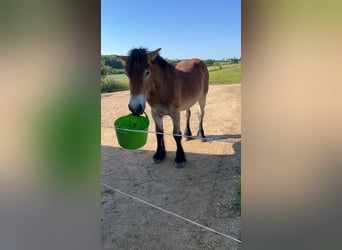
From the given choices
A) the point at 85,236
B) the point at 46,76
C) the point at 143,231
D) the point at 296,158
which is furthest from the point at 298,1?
the point at 143,231

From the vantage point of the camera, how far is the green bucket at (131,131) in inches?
74.1

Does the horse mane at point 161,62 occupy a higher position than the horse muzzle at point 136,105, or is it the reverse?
the horse mane at point 161,62

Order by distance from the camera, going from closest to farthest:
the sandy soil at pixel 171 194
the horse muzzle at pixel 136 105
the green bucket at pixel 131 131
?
the sandy soil at pixel 171 194, the green bucket at pixel 131 131, the horse muzzle at pixel 136 105

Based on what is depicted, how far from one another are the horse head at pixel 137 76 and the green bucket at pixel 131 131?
0.08 m

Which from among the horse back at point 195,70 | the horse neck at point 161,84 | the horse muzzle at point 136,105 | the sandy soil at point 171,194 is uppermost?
the horse back at point 195,70

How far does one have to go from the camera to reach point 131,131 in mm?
1855

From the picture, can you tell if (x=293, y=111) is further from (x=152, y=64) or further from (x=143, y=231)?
(x=152, y=64)

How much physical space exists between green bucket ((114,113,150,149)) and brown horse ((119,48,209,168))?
8 centimetres

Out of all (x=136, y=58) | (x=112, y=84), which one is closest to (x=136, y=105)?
(x=136, y=58)

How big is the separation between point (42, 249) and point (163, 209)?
1.20 m

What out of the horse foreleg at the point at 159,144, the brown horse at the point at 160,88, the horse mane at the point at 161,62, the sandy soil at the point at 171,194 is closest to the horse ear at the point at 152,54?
the brown horse at the point at 160,88

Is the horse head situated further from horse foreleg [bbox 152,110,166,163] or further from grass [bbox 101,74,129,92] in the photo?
grass [bbox 101,74,129,92]

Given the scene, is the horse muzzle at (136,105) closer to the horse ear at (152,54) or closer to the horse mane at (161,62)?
the horse ear at (152,54)

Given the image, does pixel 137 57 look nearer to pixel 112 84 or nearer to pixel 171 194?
pixel 171 194
